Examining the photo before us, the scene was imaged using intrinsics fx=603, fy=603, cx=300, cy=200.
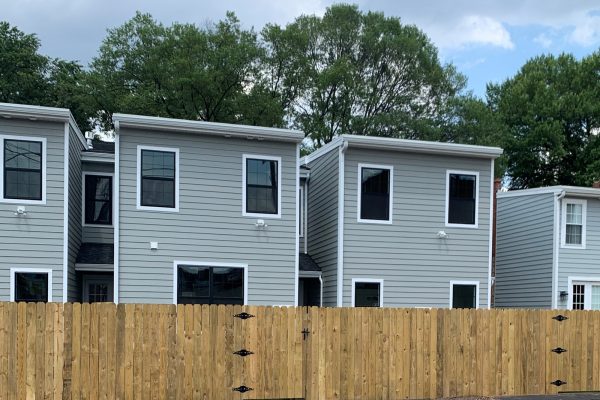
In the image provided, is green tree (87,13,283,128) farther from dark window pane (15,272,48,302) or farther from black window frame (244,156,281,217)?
dark window pane (15,272,48,302)

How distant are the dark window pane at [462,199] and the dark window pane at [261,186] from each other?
16.9 feet

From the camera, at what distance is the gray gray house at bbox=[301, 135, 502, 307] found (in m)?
16.4

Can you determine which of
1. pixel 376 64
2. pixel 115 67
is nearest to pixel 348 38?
pixel 376 64

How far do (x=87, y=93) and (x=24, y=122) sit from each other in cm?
1717

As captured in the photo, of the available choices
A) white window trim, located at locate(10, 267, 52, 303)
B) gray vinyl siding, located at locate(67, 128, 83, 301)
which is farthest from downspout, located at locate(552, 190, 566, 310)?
white window trim, located at locate(10, 267, 52, 303)

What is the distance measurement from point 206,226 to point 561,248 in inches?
454

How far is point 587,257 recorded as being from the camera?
19.6 meters

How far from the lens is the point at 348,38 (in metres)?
35.0

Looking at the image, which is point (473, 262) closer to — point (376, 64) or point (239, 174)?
point (239, 174)

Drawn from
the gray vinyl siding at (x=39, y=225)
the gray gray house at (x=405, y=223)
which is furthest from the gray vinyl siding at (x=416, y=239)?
the gray vinyl siding at (x=39, y=225)

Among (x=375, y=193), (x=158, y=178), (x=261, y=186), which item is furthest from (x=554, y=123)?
(x=158, y=178)

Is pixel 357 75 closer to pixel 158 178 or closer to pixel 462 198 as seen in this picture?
pixel 462 198

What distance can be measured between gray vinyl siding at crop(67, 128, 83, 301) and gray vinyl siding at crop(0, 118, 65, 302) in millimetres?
632

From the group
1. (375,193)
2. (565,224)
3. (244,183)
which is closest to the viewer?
(244,183)
